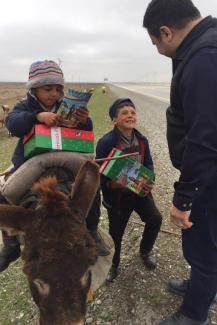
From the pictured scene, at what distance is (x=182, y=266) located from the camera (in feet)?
18.9

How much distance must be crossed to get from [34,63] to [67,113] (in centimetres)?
95

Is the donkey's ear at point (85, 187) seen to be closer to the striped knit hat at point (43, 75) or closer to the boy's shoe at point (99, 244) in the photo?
the boy's shoe at point (99, 244)

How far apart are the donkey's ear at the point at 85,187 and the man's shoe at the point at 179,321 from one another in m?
1.97

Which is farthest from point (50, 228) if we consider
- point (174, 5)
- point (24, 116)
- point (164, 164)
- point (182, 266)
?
point (164, 164)

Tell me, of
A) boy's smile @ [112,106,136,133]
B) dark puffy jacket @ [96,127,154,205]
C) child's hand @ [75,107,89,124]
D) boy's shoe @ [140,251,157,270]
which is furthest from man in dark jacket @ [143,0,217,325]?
boy's shoe @ [140,251,157,270]

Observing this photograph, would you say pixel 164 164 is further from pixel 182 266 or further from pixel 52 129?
pixel 52 129

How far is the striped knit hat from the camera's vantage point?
4297 millimetres

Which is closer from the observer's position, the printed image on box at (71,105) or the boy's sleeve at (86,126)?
the printed image on box at (71,105)

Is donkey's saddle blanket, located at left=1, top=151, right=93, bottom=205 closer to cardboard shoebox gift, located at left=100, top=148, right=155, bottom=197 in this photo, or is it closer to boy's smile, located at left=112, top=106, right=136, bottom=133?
cardboard shoebox gift, located at left=100, top=148, right=155, bottom=197

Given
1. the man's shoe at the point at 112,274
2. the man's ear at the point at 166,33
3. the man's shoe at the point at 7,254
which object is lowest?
the man's shoe at the point at 112,274

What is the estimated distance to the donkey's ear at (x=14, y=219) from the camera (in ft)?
10.3

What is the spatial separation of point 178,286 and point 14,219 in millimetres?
2940

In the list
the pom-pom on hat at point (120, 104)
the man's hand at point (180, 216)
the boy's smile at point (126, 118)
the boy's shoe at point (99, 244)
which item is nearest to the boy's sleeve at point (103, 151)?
Answer: the boy's smile at point (126, 118)

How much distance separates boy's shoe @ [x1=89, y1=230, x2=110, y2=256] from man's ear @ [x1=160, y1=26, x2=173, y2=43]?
101 inches
